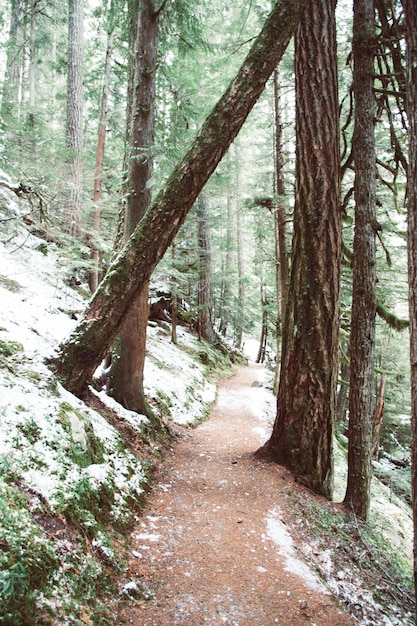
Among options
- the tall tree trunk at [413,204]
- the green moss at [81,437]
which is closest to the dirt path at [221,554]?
the green moss at [81,437]

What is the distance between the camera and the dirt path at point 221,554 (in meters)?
2.79

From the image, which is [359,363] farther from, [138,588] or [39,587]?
[39,587]

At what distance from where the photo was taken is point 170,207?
4.56 m

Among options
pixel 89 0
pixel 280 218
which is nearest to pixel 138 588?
pixel 280 218

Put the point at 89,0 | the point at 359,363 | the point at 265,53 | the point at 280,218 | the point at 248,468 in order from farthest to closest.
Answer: the point at 89,0 → the point at 280,218 → the point at 248,468 → the point at 359,363 → the point at 265,53

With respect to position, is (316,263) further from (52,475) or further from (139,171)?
(52,475)

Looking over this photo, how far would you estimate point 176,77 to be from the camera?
7.46m

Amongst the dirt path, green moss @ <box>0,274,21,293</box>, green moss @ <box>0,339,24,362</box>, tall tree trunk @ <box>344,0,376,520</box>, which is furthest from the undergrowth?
green moss @ <box>0,274,21,293</box>

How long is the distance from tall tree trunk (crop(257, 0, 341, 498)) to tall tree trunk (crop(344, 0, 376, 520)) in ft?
1.00

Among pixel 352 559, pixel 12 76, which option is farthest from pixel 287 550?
pixel 12 76

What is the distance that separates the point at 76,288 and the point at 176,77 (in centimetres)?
564

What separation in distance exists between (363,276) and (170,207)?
9.28 ft

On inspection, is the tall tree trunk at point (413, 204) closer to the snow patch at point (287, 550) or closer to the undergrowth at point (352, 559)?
the snow patch at point (287, 550)

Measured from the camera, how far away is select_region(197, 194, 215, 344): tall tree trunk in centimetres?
1528
